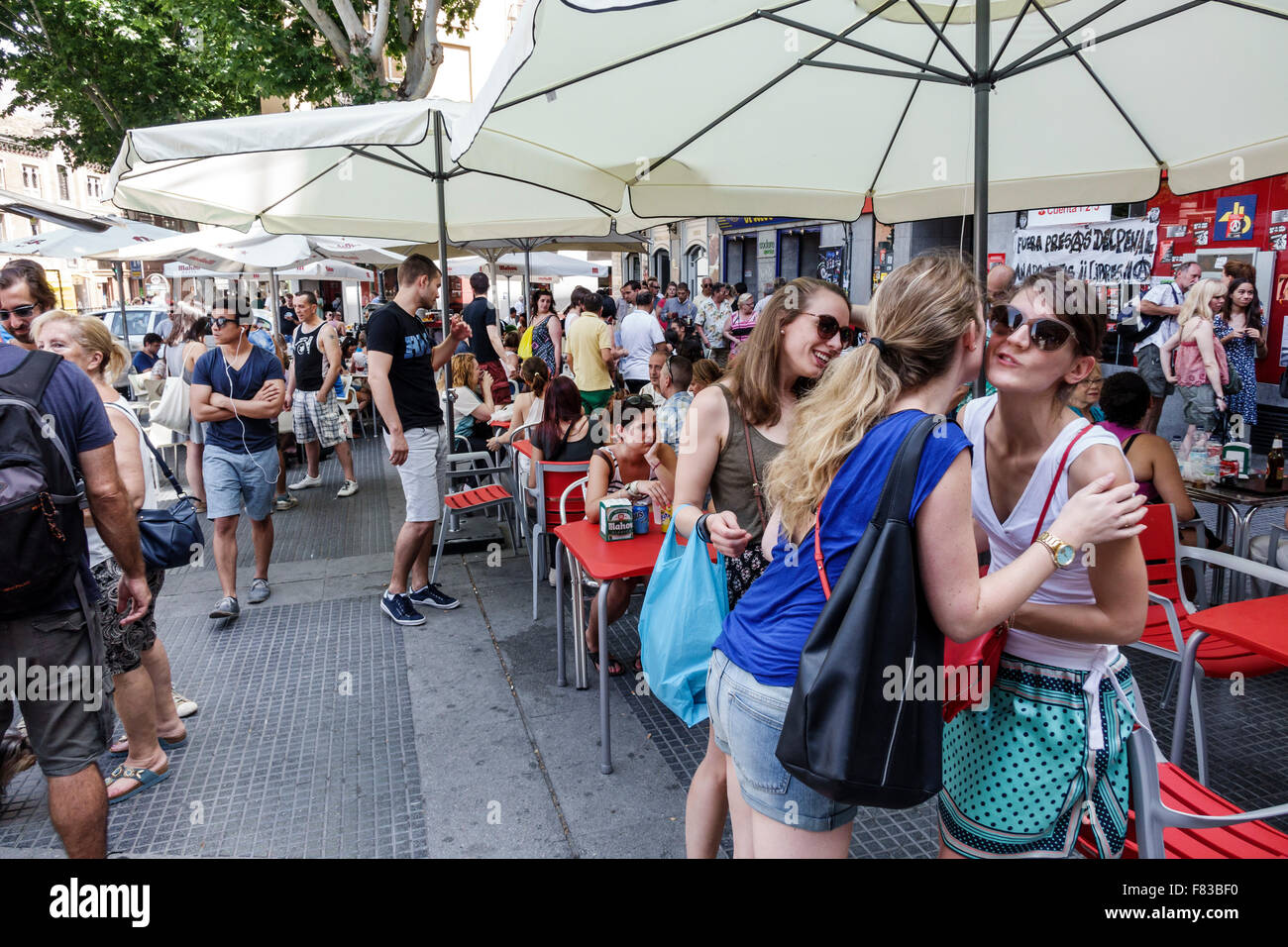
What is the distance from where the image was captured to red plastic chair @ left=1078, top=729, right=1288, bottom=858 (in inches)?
68.6

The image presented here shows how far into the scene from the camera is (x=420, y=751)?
344cm

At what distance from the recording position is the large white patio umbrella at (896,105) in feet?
10.3

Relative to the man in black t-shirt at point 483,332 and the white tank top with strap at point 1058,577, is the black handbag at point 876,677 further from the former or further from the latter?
the man in black t-shirt at point 483,332

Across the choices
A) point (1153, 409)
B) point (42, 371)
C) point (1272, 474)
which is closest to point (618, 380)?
point (1153, 409)

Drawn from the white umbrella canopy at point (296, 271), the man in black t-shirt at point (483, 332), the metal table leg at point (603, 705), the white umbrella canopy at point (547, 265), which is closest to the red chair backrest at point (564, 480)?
the metal table leg at point (603, 705)

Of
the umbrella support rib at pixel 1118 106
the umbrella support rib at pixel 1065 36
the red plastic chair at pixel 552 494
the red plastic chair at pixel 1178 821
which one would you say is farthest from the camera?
the red plastic chair at pixel 552 494

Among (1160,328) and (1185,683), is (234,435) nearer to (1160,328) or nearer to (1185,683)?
(1185,683)

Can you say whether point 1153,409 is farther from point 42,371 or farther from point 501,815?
point 42,371

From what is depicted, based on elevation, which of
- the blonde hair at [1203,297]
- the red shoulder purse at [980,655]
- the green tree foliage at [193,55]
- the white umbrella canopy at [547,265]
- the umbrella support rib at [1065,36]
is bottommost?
the red shoulder purse at [980,655]

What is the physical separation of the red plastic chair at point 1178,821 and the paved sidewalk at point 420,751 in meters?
0.91

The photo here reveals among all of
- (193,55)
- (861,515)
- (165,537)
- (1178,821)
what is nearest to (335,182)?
(165,537)

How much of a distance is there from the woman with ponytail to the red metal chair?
1.83 meters

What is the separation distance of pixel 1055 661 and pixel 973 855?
1.52 feet

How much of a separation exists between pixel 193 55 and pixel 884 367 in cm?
1994
